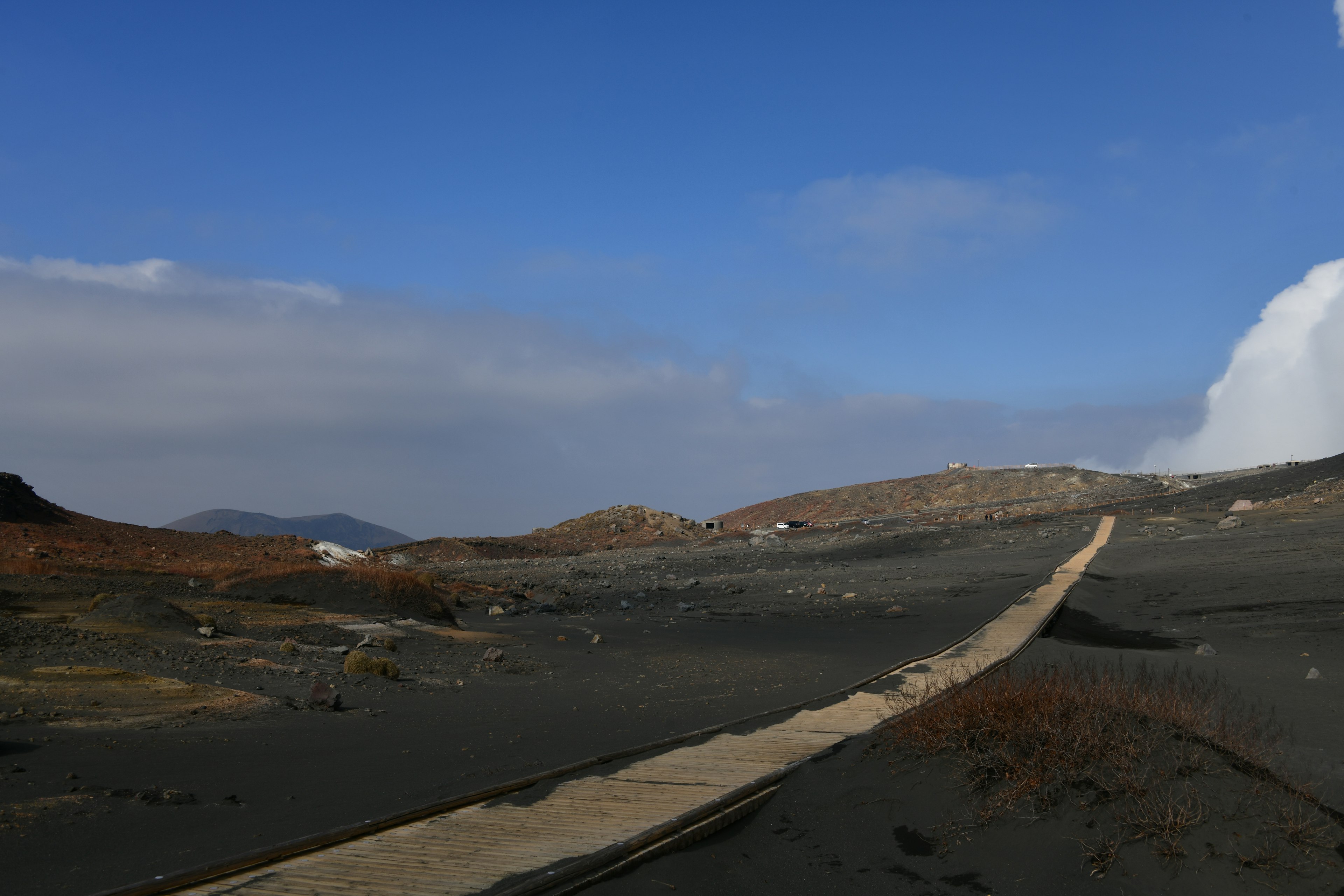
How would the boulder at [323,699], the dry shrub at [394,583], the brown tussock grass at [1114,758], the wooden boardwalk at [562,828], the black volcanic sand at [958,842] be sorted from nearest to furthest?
the wooden boardwalk at [562,828]
the black volcanic sand at [958,842]
the brown tussock grass at [1114,758]
the boulder at [323,699]
the dry shrub at [394,583]

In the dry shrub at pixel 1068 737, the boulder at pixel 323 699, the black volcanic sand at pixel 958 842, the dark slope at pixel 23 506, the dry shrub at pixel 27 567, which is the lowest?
the black volcanic sand at pixel 958 842

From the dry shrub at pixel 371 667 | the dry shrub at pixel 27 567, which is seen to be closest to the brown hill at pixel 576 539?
the dry shrub at pixel 27 567

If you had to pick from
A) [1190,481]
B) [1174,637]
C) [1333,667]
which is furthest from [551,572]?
[1190,481]

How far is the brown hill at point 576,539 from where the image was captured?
67.5 m

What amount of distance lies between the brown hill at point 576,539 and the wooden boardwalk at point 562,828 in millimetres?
55683

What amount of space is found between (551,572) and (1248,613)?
125 feet

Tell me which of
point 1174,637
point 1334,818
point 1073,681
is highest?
point 1073,681

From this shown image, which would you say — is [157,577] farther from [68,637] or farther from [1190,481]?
[1190,481]

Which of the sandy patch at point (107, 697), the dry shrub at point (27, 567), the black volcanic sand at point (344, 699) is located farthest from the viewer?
the dry shrub at point (27, 567)

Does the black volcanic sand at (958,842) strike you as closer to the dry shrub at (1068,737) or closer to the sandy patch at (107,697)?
the dry shrub at (1068,737)

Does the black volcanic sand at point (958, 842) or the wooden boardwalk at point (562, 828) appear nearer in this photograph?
the wooden boardwalk at point (562, 828)

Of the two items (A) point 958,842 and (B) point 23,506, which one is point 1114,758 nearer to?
(A) point 958,842

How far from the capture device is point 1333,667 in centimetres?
1404

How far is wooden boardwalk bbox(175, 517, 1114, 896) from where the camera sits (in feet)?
16.3
